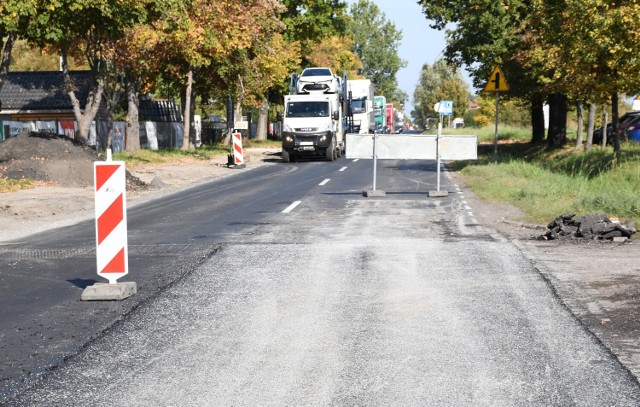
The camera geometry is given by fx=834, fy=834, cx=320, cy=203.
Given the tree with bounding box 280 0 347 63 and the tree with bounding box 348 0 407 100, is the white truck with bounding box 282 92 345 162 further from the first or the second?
the tree with bounding box 348 0 407 100

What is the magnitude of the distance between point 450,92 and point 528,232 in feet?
377

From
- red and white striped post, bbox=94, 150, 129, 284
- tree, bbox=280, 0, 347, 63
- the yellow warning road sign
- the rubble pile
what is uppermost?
tree, bbox=280, 0, 347, 63

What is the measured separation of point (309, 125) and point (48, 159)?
15.4 metres

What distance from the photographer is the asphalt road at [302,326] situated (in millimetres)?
5098

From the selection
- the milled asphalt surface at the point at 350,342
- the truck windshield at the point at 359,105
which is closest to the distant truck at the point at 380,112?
the truck windshield at the point at 359,105

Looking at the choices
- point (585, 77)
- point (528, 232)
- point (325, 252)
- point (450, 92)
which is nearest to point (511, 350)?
point (325, 252)

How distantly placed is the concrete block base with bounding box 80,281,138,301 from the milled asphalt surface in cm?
34

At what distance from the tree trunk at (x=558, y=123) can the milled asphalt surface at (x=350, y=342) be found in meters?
27.6

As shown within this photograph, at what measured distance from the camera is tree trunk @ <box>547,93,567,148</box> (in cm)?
3669

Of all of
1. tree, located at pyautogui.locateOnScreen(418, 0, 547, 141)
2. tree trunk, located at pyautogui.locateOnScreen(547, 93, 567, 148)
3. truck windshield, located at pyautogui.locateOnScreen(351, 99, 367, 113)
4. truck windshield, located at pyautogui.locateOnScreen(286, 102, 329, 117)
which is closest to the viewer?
tree, located at pyautogui.locateOnScreen(418, 0, 547, 141)

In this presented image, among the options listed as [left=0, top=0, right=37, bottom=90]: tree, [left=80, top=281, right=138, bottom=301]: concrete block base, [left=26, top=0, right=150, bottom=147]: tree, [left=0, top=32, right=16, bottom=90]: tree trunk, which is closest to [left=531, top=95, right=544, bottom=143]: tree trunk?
[left=26, top=0, right=150, bottom=147]: tree

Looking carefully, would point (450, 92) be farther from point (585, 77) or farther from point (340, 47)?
point (585, 77)

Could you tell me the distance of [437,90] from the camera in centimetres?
13850

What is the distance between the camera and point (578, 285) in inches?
336
